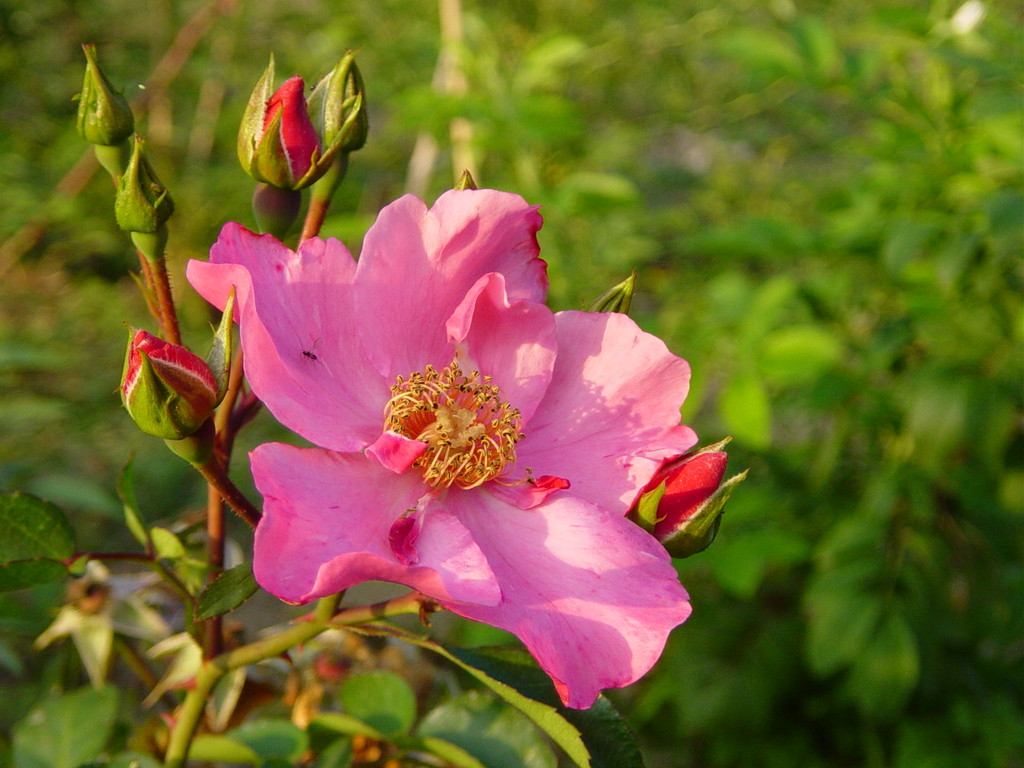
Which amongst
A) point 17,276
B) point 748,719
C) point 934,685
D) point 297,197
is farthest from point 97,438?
point 934,685

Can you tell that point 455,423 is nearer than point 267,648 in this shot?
No

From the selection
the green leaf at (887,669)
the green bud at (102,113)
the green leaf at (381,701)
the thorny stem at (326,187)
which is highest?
the green bud at (102,113)

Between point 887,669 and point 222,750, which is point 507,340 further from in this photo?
point 887,669

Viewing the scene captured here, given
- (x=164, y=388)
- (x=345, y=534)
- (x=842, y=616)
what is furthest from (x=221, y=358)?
(x=842, y=616)

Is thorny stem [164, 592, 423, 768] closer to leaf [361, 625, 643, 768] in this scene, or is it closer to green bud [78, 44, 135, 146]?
leaf [361, 625, 643, 768]

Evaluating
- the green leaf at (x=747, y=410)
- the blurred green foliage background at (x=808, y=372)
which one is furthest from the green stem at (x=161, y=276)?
the green leaf at (x=747, y=410)

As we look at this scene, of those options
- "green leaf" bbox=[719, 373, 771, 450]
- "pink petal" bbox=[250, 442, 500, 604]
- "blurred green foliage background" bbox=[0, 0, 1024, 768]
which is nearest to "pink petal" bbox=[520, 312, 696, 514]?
"pink petal" bbox=[250, 442, 500, 604]

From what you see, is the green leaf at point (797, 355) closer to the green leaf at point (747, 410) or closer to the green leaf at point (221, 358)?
the green leaf at point (747, 410)
